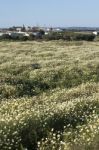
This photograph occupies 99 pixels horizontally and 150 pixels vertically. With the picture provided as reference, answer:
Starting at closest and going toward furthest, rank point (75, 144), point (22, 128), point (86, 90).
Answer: point (75, 144), point (22, 128), point (86, 90)

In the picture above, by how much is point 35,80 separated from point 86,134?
49.1 feet

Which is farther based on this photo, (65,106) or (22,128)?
(65,106)

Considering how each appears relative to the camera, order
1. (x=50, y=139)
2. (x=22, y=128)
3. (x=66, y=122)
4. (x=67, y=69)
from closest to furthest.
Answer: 1. (x=50, y=139)
2. (x=22, y=128)
3. (x=66, y=122)
4. (x=67, y=69)

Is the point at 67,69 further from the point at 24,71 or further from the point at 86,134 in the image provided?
the point at 86,134

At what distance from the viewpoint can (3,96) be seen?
19469mm

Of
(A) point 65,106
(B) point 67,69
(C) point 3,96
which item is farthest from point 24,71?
(A) point 65,106

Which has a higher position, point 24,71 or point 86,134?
point 86,134

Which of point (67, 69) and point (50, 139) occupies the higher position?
point (50, 139)

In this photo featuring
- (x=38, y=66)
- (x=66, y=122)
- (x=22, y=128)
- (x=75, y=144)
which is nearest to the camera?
(x=75, y=144)

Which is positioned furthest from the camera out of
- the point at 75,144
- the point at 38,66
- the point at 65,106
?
the point at 38,66

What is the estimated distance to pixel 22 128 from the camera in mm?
10789

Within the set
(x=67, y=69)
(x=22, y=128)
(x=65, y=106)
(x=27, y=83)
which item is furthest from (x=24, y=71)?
(x=22, y=128)

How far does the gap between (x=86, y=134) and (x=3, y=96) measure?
962cm

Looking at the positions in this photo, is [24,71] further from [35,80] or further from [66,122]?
[66,122]
